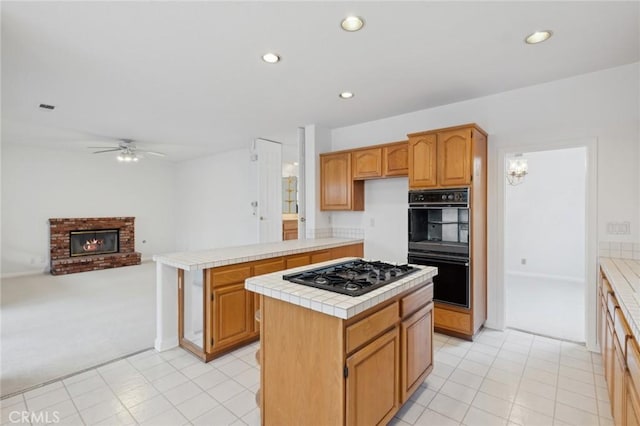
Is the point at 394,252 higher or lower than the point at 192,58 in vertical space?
lower

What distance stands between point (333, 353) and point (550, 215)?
230 inches

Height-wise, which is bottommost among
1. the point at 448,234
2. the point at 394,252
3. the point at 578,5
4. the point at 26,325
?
the point at 26,325

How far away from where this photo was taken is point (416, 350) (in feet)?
6.75

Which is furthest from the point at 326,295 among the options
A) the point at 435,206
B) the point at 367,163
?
the point at 367,163

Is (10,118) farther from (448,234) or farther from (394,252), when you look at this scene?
(448,234)

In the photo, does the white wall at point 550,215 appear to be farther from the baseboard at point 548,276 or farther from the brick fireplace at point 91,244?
the brick fireplace at point 91,244

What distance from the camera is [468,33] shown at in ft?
7.15

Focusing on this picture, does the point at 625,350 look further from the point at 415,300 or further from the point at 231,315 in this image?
the point at 231,315

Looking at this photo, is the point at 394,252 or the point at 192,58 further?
the point at 394,252

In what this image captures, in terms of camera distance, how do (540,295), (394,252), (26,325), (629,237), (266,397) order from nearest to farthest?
(266,397) < (629,237) < (26,325) < (394,252) < (540,295)

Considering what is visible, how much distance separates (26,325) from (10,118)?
2769 millimetres

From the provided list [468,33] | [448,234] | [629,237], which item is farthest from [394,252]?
[468,33]

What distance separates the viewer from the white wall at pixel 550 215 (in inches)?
211

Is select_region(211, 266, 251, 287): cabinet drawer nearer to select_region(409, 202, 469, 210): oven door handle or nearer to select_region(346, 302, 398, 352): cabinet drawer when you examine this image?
select_region(346, 302, 398, 352): cabinet drawer
